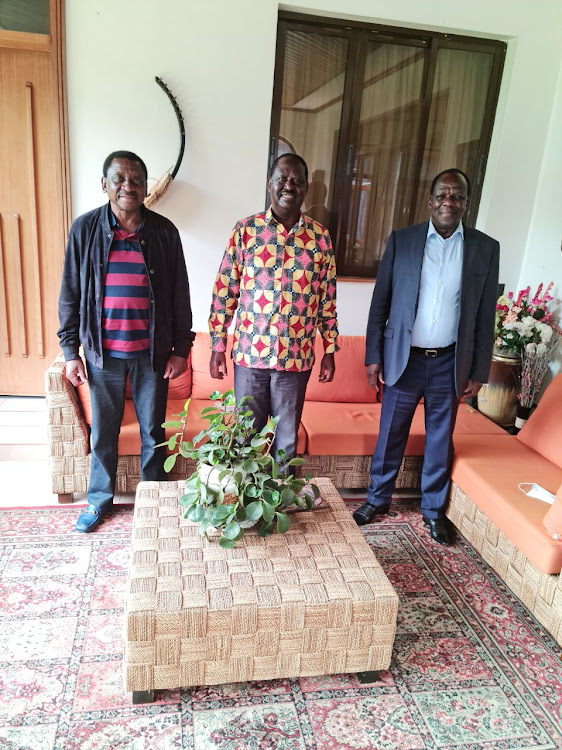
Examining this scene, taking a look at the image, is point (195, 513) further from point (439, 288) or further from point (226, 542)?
point (439, 288)

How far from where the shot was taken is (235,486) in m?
1.74

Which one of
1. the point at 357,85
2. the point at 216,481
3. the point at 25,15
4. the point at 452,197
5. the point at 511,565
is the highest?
the point at 25,15

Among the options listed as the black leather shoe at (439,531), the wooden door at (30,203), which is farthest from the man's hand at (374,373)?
the wooden door at (30,203)

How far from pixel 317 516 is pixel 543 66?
3.11 metres

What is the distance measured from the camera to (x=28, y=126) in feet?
10.7

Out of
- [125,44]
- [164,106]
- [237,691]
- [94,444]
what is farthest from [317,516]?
[125,44]

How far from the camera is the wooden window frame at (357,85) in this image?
10.7 feet

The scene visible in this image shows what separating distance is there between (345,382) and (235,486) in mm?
1443

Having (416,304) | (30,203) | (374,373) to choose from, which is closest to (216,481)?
(374,373)

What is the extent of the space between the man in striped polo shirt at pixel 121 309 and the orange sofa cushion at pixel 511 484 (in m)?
1.30

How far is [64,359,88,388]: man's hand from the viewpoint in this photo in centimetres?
225

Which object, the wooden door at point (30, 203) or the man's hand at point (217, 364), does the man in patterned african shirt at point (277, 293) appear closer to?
the man's hand at point (217, 364)

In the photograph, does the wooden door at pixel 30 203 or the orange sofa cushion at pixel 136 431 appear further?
the wooden door at pixel 30 203

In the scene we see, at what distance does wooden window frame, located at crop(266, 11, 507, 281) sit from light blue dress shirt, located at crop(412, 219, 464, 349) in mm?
1313
